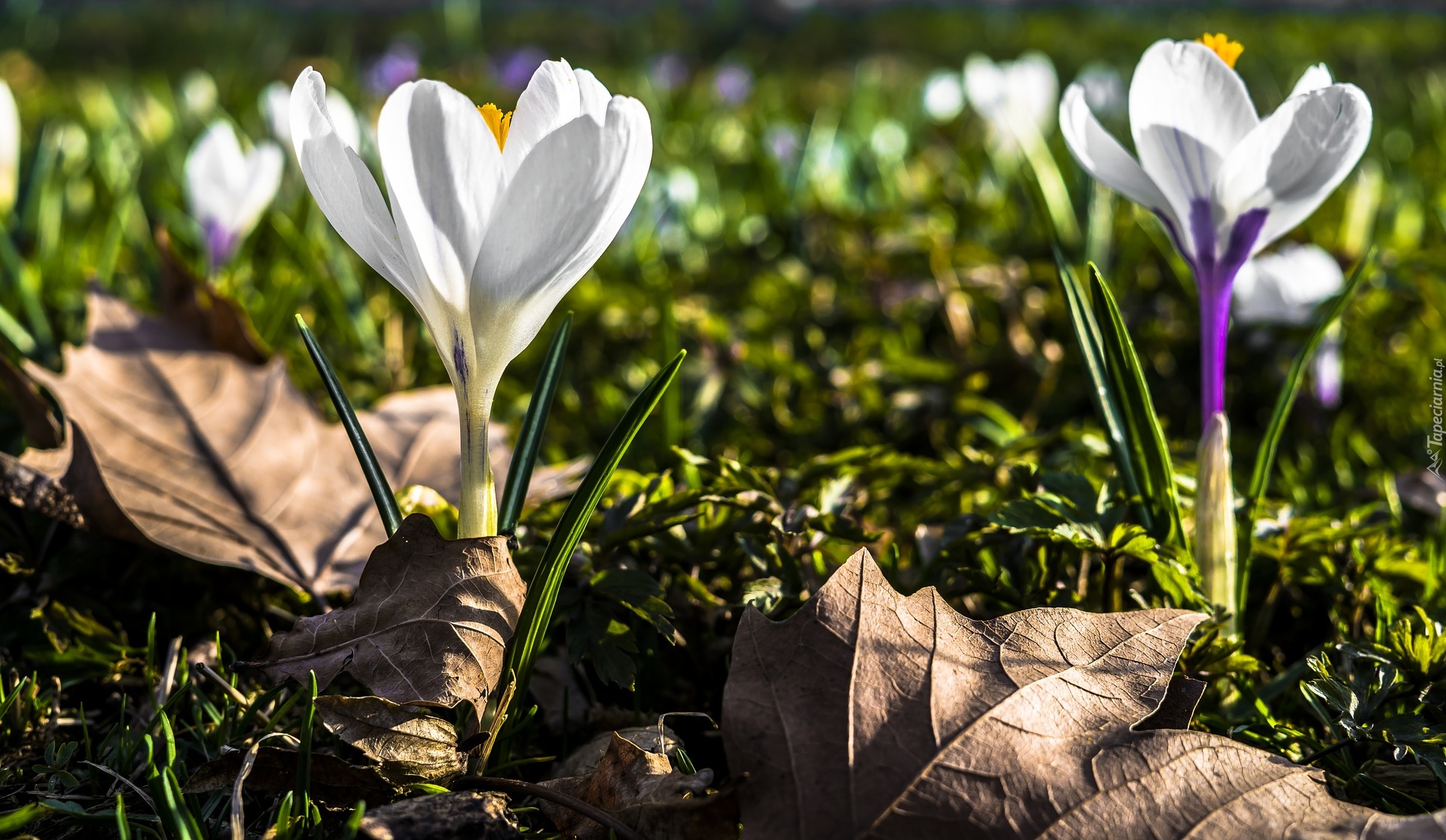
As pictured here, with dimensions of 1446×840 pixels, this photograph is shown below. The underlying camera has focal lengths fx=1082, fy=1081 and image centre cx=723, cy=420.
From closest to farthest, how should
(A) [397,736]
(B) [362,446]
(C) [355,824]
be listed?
(C) [355,824] → (A) [397,736] → (B) [362,446]

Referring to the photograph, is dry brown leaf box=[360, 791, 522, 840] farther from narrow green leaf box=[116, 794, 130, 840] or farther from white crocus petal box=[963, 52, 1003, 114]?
white crocus petal box=[963, 52, 1003, 114]

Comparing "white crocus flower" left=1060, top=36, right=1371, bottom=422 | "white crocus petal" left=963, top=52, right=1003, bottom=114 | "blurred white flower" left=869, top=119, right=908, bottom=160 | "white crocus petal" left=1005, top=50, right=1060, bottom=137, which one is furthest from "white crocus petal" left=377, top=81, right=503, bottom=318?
"blurred white flower" left=869, top=119, right=908, bottom=160

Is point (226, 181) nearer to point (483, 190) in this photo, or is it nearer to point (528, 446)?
point (528, 446)

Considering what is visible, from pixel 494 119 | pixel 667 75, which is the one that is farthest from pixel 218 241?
pixel 667 75

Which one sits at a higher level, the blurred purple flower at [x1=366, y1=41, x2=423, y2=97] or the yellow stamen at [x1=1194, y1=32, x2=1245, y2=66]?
the blurred purple flower at [x1=366, y1=41, x2=423, y2=97]

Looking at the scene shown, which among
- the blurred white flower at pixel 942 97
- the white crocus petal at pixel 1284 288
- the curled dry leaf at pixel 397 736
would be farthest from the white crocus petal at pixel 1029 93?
the curled dry leaf at pixel 397 736
